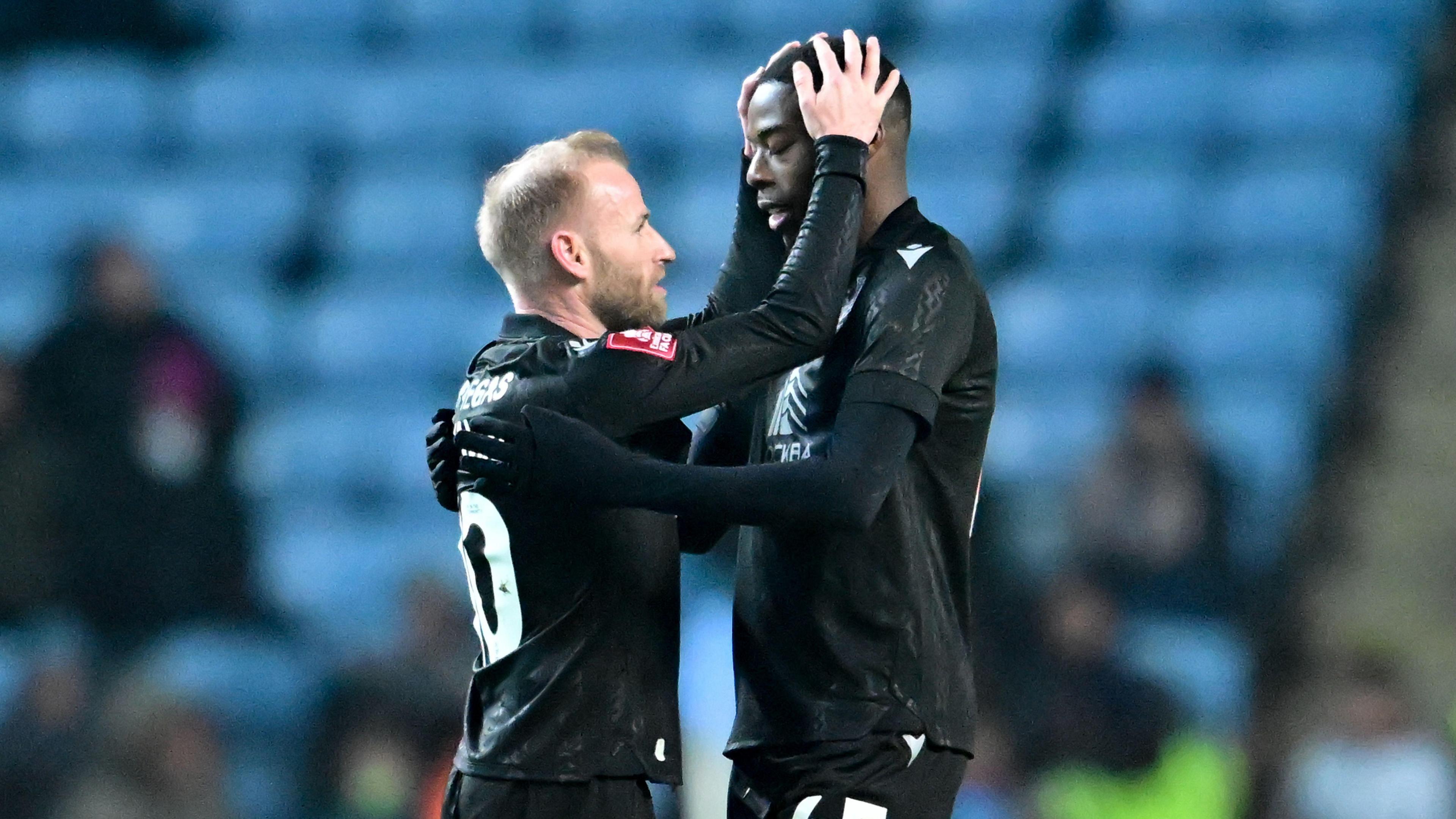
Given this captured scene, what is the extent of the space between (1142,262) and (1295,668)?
4.71 feet

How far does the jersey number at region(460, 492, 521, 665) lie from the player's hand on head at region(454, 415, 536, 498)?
0.34ft

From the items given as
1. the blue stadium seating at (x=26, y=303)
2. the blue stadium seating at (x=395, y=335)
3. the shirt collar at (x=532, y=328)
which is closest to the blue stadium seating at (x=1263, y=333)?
the blue stadium seating at (x=395, y=335)

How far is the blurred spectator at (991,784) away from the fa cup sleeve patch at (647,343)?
9.27 ft

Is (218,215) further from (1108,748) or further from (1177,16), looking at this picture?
(1108,748)

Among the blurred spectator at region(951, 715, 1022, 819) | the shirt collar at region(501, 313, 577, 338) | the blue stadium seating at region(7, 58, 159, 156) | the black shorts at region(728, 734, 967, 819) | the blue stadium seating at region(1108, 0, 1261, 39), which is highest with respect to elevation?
the blue stadium seating at region(1108, 0, 1261, 39)

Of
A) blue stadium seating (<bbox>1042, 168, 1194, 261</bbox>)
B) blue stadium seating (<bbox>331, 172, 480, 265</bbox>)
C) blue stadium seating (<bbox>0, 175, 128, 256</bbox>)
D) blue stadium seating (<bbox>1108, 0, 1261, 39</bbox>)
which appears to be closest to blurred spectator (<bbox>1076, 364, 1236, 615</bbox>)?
blue stadium seating (<bbox>1042, 168, 1194, 261</bbox>)

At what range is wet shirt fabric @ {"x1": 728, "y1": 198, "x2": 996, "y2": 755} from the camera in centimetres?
209

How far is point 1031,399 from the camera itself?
17.6ft

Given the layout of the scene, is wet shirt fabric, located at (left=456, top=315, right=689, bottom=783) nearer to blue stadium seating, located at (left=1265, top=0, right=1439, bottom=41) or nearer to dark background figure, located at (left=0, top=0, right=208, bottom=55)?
blue stadium seating, located at (left=1265, top=0, right=1439, bottom=41)

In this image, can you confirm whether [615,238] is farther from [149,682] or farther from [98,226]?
[98,226]

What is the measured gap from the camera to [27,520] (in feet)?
18.3

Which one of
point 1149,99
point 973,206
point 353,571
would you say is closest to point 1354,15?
point 1149,99

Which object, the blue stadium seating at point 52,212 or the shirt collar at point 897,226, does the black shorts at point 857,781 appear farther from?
the blue stadium seating at point 52,212

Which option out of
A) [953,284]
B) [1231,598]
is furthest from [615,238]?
[1231,598]
